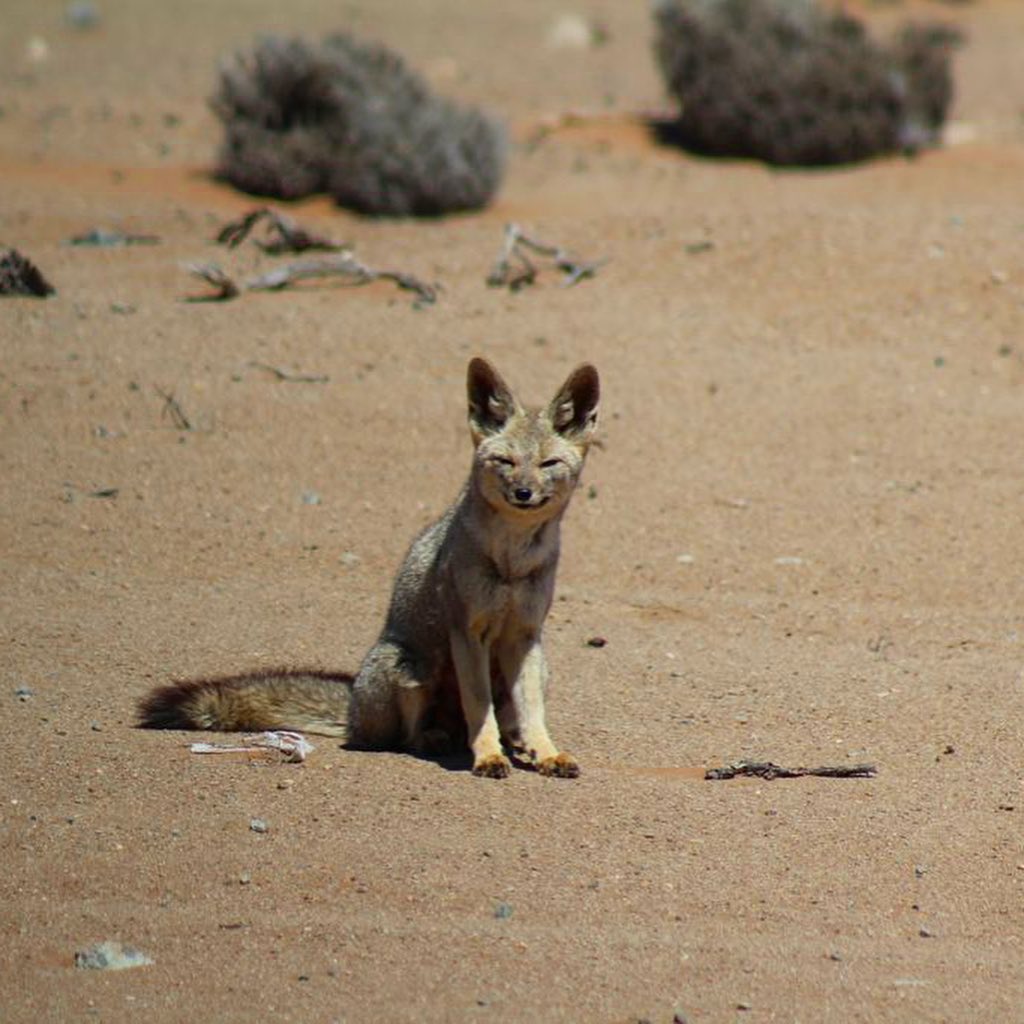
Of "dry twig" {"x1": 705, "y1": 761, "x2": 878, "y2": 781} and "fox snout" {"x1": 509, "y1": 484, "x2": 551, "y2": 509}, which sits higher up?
"fox snout" {"x1": 509, "y1": 484, "x2": 551, "y2": 509}

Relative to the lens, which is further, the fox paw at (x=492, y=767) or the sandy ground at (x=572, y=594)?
the fox paw at (x=492, y=767)

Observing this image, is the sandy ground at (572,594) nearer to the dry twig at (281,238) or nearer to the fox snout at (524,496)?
the dry twig at (281,238)

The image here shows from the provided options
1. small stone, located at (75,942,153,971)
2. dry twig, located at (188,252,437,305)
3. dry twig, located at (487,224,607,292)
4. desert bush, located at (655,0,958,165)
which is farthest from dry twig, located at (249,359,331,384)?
desert bush, located at (655,0,958,165)

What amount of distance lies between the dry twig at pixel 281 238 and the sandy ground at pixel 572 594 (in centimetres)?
24

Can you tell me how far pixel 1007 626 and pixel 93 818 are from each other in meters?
5.14

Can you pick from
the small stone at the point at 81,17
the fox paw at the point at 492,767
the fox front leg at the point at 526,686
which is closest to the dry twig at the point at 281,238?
the fox front leg at the point at 526,686

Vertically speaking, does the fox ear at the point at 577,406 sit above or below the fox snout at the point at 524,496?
above

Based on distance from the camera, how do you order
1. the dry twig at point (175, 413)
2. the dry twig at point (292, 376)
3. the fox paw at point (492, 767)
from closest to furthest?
the fox paw at point (492, 767), the dry twig at point (175, 413), the dry twig at point (292, 376)

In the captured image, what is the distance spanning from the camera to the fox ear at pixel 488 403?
23.3 ft

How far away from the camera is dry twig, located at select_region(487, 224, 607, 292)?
48.2 ft

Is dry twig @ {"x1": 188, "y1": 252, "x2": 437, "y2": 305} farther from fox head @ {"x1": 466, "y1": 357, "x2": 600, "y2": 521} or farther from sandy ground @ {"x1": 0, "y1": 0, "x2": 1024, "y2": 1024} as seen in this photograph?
fox head @ {"x1": 466, "y1": 357, "x2": 600, "y2": 521}

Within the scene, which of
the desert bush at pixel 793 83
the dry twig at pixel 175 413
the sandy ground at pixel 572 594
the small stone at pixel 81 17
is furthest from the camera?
the small stone at pixel 81 17

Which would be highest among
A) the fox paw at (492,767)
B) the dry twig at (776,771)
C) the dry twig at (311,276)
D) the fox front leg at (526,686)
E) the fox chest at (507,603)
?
the fox chest at (507,603)

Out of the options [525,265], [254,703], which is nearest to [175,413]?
[525,265]
